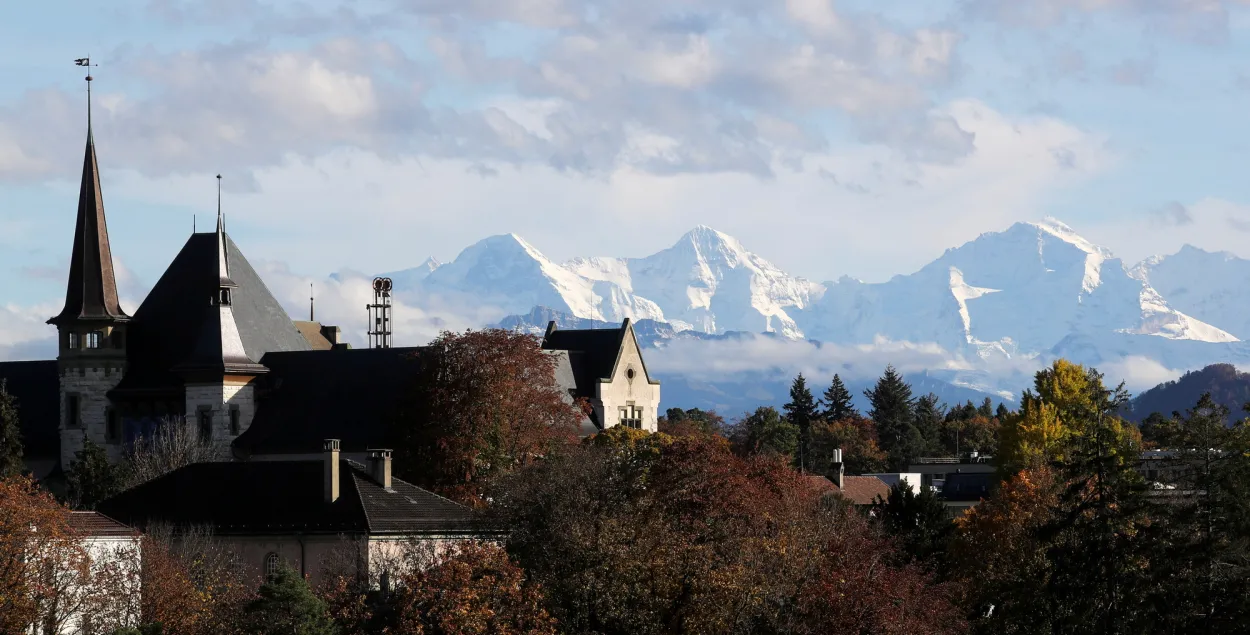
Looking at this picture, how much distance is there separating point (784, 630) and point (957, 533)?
2542 centimetres

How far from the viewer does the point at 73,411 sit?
11019 cm

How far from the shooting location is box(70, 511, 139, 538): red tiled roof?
6681 cm

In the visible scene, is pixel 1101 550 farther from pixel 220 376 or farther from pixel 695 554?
pixel 220 376

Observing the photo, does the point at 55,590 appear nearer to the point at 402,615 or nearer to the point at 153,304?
the point at 402,615

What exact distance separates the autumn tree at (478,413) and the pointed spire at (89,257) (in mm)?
22728

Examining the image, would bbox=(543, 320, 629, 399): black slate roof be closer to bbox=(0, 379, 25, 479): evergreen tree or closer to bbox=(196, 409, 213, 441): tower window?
bbox=(196, 409, 213, 441): tower window

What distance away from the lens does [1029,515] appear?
78.5m

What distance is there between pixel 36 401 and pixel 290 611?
64196mm

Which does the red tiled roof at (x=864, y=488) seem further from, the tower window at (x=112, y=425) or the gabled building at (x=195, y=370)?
the tower window at (x=112, y=425)

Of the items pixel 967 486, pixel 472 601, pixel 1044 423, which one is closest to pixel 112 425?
pixel 1044 423

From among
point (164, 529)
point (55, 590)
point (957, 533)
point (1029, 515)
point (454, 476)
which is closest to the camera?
point (55, 590)

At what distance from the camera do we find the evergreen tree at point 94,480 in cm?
9075

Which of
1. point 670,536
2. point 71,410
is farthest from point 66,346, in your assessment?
point 670,536

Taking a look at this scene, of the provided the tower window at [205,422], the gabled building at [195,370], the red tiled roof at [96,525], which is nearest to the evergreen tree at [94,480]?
the tower window at [205,422]
